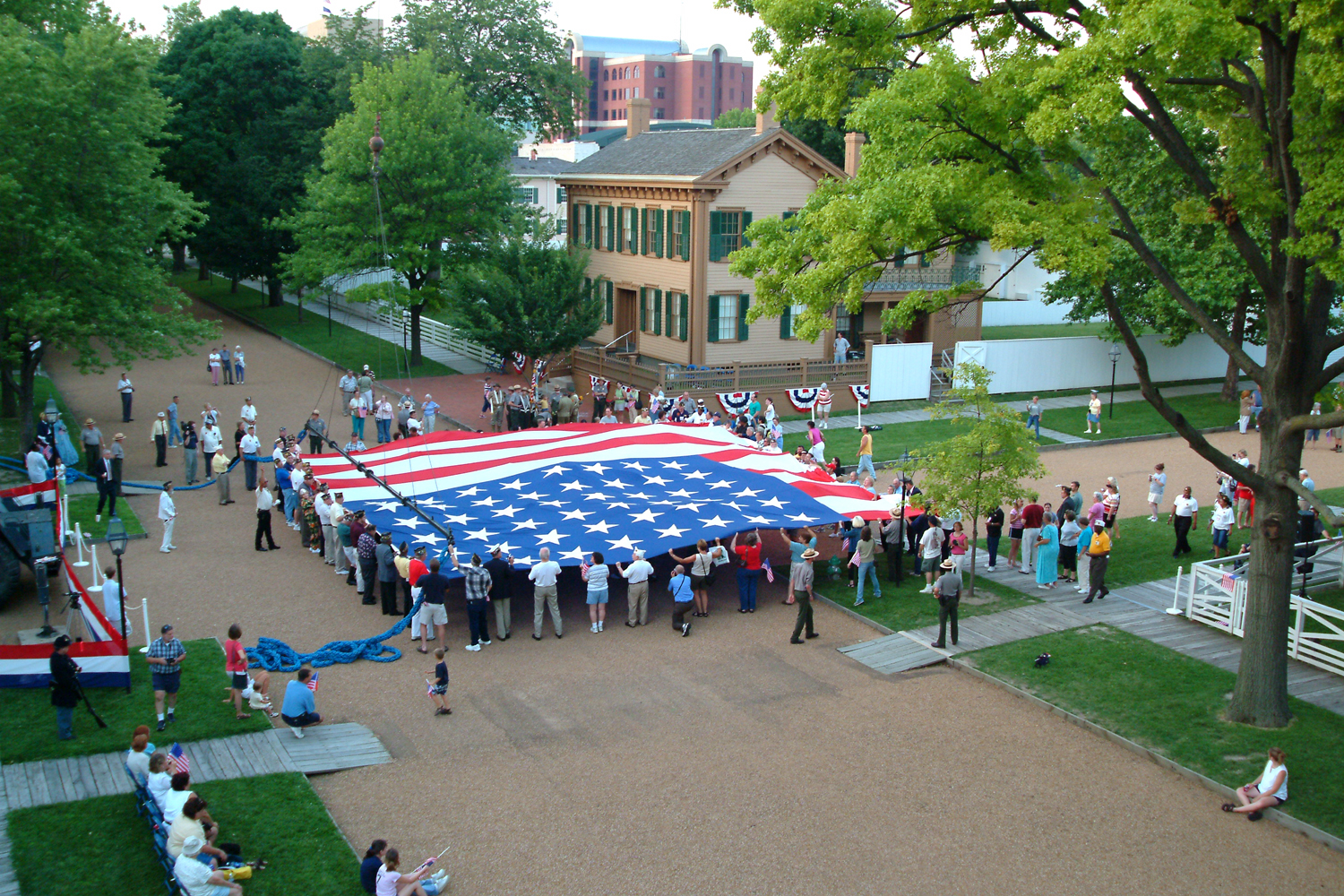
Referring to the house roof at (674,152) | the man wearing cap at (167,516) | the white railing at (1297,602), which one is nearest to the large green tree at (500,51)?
the house roof at (674,152)

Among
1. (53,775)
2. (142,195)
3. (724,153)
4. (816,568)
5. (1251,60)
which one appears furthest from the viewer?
(724,153)

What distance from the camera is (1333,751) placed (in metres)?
12.9

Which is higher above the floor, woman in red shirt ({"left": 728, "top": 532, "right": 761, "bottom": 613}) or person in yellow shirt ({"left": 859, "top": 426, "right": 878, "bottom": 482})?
person in yellow shirt ({"left": 859, "top": 426, "right": 878, "bottom": 482})

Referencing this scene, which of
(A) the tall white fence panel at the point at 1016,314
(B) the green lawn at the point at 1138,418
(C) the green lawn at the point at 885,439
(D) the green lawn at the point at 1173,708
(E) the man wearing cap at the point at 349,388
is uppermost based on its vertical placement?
(A) the tall white fence panel at the point at 1016,314

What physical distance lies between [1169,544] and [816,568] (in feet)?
24.7

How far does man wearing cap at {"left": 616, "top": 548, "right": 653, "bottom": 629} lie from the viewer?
17062 millimetres

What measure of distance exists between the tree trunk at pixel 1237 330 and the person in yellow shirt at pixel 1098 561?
15.8 meters

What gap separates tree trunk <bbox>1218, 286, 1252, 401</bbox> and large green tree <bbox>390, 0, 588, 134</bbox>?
30.6 meters

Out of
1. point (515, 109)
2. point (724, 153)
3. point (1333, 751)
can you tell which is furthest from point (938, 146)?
point (515, 109)

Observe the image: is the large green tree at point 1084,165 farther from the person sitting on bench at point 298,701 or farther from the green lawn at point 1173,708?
the person sitting on bench at point 298,701

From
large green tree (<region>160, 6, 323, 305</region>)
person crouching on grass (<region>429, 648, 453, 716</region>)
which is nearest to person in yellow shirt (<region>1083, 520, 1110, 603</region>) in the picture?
person crouching on grass (<region>429, 648, 453, 716</region>)

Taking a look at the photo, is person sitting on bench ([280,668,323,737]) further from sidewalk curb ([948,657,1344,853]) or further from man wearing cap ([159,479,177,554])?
sidewalk curb ([948,657,1344,853])

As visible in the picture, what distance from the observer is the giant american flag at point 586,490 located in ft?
59.6

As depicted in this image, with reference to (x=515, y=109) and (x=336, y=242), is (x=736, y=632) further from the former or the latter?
(x=515, y=109)
